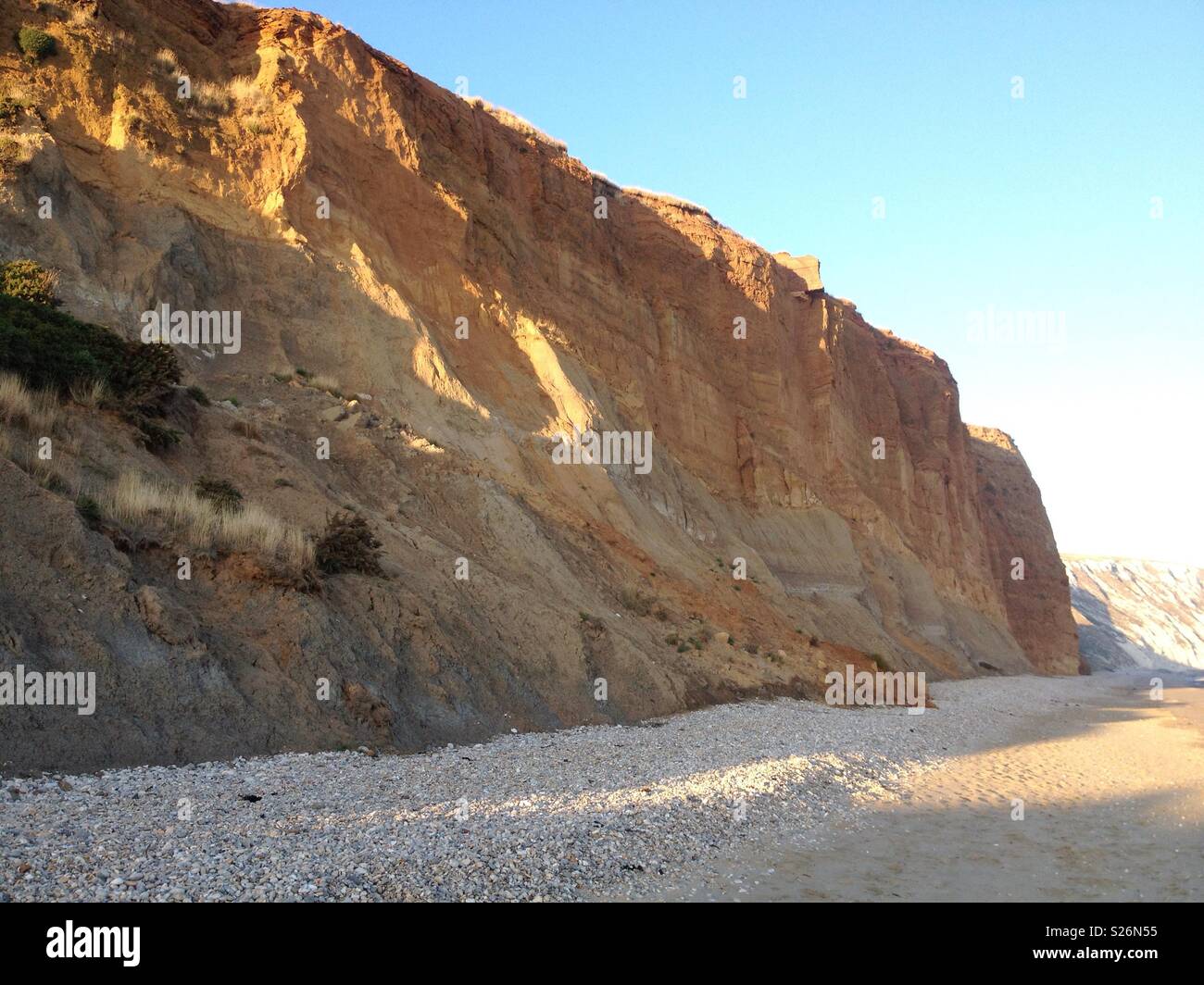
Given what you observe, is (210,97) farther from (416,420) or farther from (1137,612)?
(1137,612)

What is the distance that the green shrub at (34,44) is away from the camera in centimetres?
2066

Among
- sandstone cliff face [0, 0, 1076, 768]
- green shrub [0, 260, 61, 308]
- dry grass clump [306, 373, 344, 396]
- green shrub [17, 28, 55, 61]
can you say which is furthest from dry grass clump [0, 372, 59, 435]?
green shrub [17, 28, 55, 61]

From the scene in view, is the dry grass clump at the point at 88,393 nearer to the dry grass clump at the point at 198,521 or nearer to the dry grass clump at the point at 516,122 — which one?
the dry grass clump at the point at 198,521

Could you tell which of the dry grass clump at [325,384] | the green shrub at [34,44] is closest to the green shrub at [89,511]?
the dry grass clump at [325,384]

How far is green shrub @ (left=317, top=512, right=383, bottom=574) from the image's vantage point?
41.3ft

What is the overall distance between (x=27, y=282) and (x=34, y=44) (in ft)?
33.5

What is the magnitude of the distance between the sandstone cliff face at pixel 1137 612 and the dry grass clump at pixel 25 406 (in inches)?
3324

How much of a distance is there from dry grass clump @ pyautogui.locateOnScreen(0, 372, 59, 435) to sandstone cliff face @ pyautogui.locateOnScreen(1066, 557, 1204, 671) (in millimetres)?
84438

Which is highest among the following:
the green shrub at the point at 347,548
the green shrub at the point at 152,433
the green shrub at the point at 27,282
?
the green shrub at the point at 27,282

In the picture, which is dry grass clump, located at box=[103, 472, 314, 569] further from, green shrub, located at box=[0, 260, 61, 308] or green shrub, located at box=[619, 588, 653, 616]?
green shrub, located at box=[619, 588, 653, 616]

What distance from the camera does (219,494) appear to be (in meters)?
12.8
